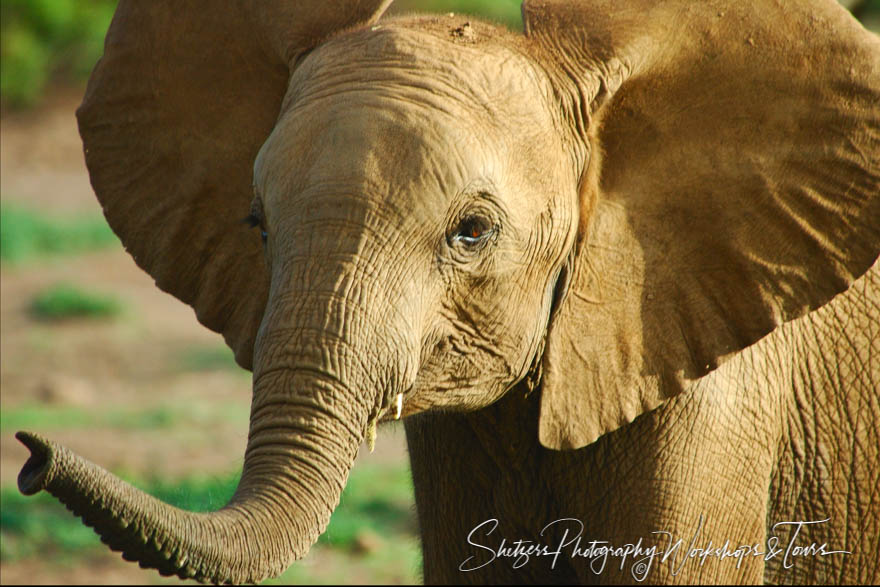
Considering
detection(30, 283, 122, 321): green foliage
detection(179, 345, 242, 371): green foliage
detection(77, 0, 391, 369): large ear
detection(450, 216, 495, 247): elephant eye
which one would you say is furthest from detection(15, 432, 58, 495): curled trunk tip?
detection(30, 283, 122, 321): green foliage

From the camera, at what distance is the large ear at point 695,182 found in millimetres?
3305

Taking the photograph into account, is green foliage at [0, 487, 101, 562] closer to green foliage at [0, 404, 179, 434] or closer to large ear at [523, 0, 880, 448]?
green foliage at [0, 404, 179, 434]

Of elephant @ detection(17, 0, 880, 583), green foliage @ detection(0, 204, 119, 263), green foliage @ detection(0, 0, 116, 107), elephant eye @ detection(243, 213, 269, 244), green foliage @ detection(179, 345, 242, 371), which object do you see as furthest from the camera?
green foliage @ detection(0, 0, 116, 107)

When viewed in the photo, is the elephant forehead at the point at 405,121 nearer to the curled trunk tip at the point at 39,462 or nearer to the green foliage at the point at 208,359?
the curled trunk tip at the point at 39,462

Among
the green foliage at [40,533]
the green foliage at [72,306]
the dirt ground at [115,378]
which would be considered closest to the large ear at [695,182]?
the dirt ground at [115,378]

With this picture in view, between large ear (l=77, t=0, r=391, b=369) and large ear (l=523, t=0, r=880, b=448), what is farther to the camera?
large ear (l=77, t=0, r=391, b=369)

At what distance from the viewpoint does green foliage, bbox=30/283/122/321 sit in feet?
33.1

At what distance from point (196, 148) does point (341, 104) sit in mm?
822

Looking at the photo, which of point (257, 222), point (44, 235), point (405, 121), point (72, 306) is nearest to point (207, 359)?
point (72, 306)

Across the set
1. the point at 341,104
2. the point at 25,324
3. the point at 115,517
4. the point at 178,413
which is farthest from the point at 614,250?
the point at 25,324

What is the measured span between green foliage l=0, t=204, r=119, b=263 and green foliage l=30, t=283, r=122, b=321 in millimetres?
1389

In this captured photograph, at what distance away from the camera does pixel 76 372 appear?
363 inches

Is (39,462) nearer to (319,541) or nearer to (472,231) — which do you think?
(472,231)

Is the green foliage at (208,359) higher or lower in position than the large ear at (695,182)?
lower
